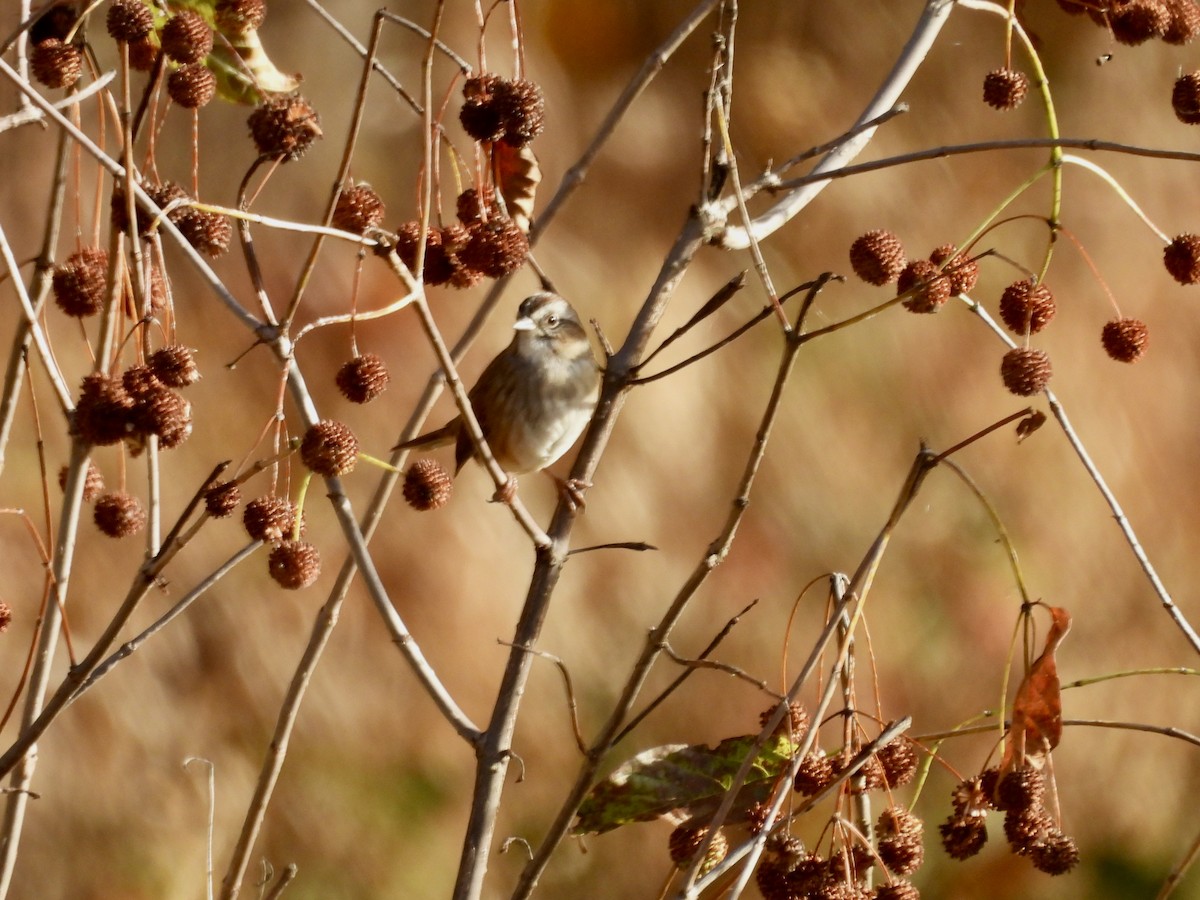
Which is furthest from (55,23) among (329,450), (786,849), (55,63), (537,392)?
(786,849)

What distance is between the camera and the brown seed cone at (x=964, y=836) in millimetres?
924

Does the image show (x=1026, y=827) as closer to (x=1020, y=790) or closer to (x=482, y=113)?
(x=1020, y=790)

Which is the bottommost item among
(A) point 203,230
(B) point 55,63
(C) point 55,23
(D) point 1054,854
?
(D) point 1054,854

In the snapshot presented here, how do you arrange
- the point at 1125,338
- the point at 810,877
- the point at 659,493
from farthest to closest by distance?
the point at 659,493 → the point at 1125,338 → the point at 810,877

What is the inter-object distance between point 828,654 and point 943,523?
316 millimetres

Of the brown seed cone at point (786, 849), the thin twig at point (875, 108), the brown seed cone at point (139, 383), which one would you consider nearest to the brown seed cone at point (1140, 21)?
the thin twig at point (875, 108)

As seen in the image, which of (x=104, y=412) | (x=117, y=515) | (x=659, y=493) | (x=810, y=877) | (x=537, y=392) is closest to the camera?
(x=104, y=412)

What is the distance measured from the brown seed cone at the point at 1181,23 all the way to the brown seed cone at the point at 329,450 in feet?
2.41

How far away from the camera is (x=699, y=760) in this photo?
43.0 inches

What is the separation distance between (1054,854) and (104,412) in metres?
0.73

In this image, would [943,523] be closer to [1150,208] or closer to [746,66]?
[1150,208]

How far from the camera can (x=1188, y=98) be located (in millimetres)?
973

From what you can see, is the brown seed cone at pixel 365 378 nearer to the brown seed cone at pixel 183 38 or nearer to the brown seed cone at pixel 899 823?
the brown seed cone at pixel 183 38

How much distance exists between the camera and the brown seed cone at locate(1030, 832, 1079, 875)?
891 millimetres
